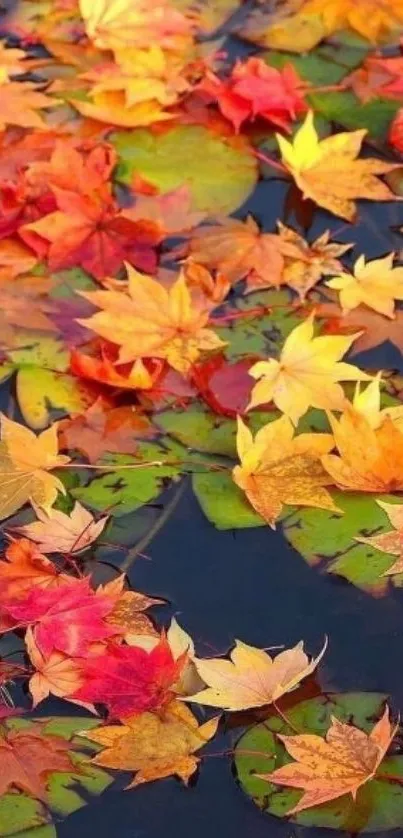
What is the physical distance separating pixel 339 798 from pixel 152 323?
75 cm

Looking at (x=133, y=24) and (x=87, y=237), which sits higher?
(x=133, y=24)

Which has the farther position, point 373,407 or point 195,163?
point 195,163

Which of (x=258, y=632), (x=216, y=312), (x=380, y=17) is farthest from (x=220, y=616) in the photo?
(x=380, y=17)

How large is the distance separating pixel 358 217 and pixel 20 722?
41.1 inches

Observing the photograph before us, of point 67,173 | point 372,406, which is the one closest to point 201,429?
point 372,406

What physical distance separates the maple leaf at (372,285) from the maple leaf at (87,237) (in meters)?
0.30

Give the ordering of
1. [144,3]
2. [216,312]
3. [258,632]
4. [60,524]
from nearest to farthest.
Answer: [258,632] → [60,524] → [216,312] → [144,3]

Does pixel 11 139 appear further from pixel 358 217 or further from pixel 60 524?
pixel 60 524

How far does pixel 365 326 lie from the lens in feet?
5.88

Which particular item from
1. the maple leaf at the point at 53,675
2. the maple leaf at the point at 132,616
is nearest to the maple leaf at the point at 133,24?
the maple leaf at the point at 132,616

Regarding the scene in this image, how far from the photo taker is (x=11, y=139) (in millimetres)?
2139

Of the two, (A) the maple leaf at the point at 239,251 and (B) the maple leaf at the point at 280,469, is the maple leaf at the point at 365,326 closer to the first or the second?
(A) the maple leaf at the point at 239,251

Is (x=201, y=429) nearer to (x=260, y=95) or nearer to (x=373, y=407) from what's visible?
(x=373, y=407)

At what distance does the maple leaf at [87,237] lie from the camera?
74.6 inches
